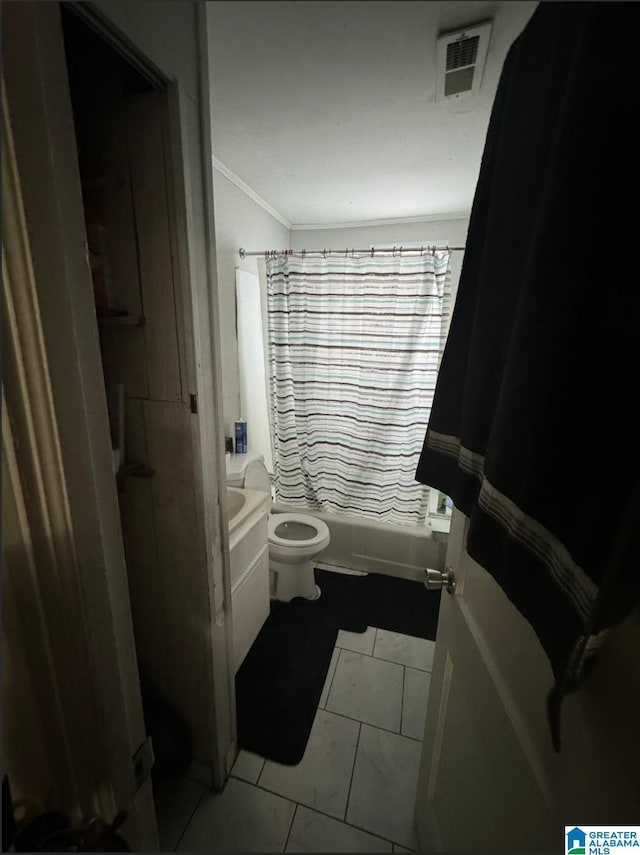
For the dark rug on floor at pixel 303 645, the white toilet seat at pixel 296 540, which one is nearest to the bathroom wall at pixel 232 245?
the white toilet seat at pixel 296 540

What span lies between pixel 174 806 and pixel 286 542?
1.02 meters

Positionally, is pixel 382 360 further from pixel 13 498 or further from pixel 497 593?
pixel 13 498

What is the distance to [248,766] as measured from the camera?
3.92 ft

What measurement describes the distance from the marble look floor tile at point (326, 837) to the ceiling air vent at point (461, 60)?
5.44 feet

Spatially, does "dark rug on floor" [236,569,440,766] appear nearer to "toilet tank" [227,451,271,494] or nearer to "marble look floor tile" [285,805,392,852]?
"marble look floor tile" [285,805,392,852]

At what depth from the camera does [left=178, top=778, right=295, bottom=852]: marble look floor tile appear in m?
0.94

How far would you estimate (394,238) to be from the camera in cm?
223

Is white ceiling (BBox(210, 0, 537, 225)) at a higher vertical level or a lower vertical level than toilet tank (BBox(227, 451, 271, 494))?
higher

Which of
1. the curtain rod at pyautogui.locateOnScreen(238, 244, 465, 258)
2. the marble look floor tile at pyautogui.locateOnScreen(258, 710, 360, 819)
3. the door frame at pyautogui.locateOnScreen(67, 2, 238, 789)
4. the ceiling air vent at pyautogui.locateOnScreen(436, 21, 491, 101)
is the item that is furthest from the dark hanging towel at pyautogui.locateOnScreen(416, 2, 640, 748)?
the curtain rod at pyautogui.locateOnScreen(238, 244, 465, 258)

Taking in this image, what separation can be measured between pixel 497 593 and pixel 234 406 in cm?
174

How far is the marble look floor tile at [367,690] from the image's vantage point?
1371 mm

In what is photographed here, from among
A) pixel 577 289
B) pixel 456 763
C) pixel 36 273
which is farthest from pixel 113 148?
pixel 456 763

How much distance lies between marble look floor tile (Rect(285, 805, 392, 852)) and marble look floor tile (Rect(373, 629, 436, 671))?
27.2 inches

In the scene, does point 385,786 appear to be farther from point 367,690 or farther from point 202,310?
point 202,310
